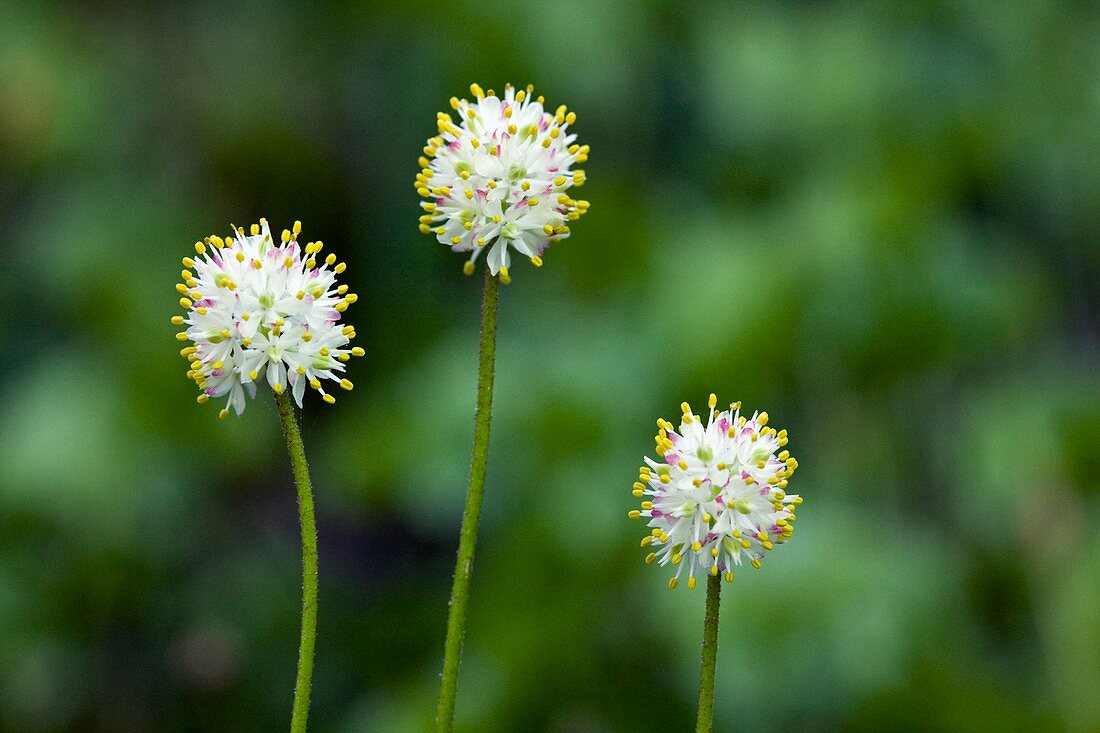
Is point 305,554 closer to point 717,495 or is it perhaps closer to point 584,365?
point 717,495

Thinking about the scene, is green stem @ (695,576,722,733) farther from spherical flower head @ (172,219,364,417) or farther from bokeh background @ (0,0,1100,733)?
bokeh background @ (0,0,1100,733)

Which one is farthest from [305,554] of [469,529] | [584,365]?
[584,365]

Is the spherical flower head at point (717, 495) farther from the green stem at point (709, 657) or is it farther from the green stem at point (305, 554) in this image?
the green stem at point (305, 554)

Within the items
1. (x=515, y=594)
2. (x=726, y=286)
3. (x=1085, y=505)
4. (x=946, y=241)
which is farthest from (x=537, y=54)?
(x=1085, y=505)

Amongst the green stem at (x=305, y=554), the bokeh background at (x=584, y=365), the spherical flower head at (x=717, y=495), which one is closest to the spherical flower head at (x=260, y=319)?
the green stem at (x=305, y=554)

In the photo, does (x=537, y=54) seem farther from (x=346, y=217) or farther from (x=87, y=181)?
(x=87, y=181)

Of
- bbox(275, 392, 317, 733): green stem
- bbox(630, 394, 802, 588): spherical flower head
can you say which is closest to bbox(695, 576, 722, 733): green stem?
bbox(630, 394, 802, 588): spherical flower head
